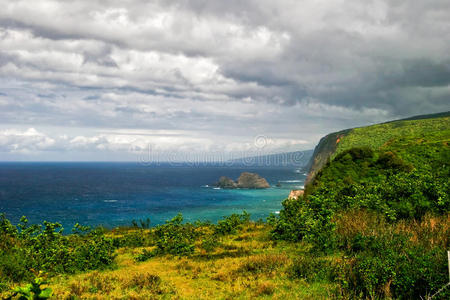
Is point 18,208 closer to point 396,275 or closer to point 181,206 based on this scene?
point 181,206

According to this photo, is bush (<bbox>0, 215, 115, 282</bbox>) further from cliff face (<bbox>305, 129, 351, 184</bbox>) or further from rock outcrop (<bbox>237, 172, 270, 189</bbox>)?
rock outcrop (<bbox>237, 172, 270, 189</bbox>)

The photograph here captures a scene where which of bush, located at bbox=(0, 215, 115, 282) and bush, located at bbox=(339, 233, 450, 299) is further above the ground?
bush, located at bbox=(339, 233, 450, 299)

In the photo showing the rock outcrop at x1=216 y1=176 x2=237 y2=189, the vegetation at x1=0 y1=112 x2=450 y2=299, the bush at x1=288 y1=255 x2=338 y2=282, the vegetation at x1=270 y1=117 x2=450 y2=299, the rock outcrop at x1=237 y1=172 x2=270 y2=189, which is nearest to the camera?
the vegetation at x1=270 y1=117 x2=450 y2=299

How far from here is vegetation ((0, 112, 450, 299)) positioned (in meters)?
8.18

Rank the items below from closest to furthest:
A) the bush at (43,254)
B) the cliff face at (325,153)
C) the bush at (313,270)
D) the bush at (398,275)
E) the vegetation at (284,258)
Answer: the bush at (398,275)
the vegetation at (284,258)
the bush at (313,270)
the bush at (43,254)
the cliff face at (325,153)

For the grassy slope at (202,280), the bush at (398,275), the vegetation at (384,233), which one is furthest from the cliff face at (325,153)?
the bush at (398,275)

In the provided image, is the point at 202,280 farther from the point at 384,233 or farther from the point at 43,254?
the point at 384,233

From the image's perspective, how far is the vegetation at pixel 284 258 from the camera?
8.18m

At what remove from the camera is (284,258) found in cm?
1170

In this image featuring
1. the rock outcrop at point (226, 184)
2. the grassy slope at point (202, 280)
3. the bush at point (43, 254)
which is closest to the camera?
the grassy slope at point (202, 280)

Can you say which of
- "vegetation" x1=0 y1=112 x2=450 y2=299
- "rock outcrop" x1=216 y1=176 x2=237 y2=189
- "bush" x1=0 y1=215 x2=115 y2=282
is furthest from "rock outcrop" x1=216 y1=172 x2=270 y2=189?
"bush" x1=0 y1=215 x2=115 y2=282

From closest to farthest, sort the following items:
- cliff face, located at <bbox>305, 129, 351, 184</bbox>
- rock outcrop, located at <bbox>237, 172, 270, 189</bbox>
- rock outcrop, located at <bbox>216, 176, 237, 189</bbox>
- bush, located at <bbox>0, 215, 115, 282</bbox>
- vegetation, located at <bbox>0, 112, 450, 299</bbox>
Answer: vegetation, located at <bbox>0, 112, 450, 299</bbox> → bush, located at <bbox>0, 215, 115, 282</bbox> → cliff face, located at <bbox>305, 129, 351, 184</bbox> → rock outcrop, located at <bbox>237, 172, 270, 189</bbox> → rock outcrop, located at <bbox>216, 176, 237, 189</bbox>

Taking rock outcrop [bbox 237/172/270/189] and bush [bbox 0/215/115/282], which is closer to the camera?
bush [bbox 0/215/115/282]

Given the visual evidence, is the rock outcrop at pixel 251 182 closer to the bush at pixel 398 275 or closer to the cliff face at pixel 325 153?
the cliff face at pixel 325 153
